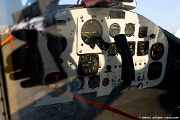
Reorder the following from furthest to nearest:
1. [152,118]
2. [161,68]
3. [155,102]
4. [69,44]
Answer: [161,68], [155,102], [152,118], [69,44]

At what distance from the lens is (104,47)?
11.2 feet

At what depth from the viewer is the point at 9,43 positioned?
1.03 metres

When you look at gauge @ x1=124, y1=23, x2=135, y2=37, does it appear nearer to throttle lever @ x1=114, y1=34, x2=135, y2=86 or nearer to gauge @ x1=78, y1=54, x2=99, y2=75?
throttle lever @ x1=114, y1=34, x2=135, y2=86

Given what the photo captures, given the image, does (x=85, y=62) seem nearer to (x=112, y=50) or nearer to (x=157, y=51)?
(x=112, y=50)

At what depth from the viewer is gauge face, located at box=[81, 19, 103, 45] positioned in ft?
10.4

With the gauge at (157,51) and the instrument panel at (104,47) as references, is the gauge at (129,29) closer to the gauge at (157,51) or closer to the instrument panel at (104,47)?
the instrument panel at (104,47)

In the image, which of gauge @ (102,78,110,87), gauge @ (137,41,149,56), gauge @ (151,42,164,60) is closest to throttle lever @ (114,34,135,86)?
gauge @ (102,78,110,87)

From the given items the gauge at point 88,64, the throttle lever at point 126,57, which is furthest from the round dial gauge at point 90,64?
the throttle lever at point 126,57

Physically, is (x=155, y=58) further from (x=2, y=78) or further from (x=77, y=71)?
(x=2, y=78)

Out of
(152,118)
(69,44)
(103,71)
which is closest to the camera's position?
(69,44)

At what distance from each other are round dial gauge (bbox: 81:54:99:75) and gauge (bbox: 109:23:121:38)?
506 mm

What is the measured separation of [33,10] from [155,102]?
3.48 m

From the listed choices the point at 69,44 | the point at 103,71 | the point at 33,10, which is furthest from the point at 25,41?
the point at 103,71

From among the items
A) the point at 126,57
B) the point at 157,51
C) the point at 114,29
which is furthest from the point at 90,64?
the point at 157,51
